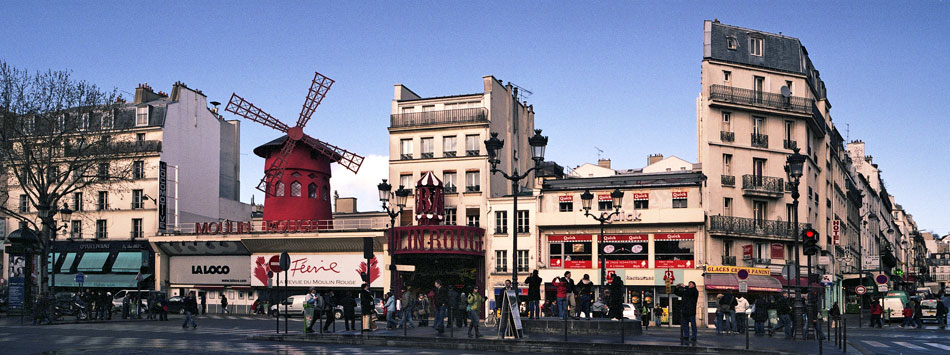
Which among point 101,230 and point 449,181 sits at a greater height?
point 449,181

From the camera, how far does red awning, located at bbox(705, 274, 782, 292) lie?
4238cm

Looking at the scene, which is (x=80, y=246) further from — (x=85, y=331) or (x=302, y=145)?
(x=85, y=331)

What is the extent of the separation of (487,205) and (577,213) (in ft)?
16.7

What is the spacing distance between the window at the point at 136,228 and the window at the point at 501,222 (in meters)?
22.1

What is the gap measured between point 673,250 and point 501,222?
354 inches

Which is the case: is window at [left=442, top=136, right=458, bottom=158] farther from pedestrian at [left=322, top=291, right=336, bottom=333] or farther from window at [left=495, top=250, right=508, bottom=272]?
pedestrian at [left=322, top=291, right=336, bottom=333]

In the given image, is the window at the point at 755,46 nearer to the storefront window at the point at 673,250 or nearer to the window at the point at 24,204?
the storefront window at the point at 673,250

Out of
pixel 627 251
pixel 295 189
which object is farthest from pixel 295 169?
pixel 627 251

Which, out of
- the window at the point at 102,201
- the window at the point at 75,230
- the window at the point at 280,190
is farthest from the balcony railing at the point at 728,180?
the window at the point at 75,230

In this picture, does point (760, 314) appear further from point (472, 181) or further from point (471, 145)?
point (471, 145)

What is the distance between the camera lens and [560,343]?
21250 mm

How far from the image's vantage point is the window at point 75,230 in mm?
55844

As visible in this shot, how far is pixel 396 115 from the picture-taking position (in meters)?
50.5

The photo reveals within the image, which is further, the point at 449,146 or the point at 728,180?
the point at 449,146
